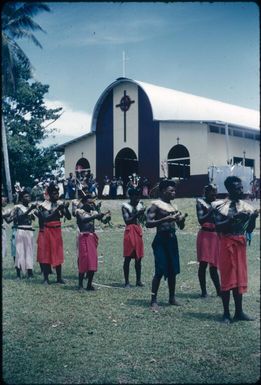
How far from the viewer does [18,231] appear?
9.68 metres

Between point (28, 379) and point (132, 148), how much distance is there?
378 centimetres

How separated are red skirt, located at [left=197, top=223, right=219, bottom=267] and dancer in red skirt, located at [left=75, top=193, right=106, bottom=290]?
5.85 feet

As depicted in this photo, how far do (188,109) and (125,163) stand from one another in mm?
1389

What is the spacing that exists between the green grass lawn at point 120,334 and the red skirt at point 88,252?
200mm

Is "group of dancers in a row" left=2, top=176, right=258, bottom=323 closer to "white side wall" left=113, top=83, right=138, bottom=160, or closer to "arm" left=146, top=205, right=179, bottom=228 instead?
"arm" left=146, top=205, right=179, bottom=228

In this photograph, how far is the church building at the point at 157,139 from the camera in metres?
6.65

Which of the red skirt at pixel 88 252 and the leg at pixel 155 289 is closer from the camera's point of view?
the leg at pixel 155 289

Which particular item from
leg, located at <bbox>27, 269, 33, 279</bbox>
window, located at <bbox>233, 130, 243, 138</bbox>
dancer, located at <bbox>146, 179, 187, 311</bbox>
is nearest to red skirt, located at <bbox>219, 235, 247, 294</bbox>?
dancer, located at <bbox>146, 179, 187, 311</bbox>

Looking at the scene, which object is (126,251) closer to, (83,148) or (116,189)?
(116,189)

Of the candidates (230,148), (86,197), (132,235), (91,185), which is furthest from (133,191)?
(230,148)

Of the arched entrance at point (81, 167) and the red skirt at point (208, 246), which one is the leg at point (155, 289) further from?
the arched entrance at point (81, 167)

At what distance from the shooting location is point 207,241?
756cm

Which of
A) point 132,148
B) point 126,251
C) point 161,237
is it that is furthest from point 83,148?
point 126,251

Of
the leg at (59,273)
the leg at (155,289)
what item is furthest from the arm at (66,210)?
the leg at (155,289)
